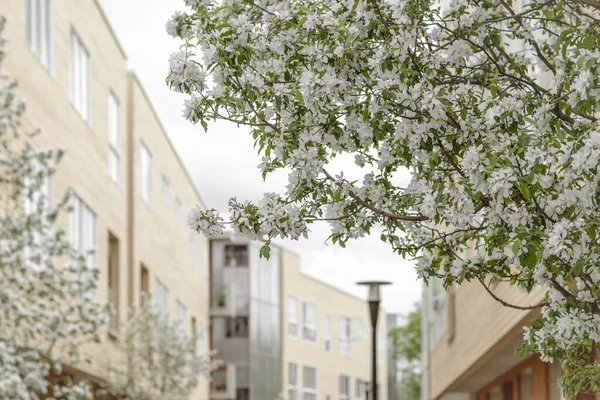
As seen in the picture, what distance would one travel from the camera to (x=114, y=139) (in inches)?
1110

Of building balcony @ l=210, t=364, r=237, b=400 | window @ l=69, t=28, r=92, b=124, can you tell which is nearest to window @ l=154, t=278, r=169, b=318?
window @ l=69, t=28, r=92, b=124

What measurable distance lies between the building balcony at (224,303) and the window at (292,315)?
24.5 ft

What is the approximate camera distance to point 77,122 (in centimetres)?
2288

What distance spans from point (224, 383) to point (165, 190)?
52.3 feet

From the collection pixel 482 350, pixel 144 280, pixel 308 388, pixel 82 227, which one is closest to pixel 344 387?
pixel 308 388

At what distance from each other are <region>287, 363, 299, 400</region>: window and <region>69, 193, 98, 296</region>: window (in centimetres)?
3482

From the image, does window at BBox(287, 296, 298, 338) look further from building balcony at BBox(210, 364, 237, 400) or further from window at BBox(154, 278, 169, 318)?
window at BBox(154, 278, 169, 318)

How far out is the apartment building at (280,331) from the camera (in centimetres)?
5316

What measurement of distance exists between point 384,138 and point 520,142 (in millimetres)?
1049

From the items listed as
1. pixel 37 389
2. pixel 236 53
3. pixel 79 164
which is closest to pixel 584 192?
pixel 236 53

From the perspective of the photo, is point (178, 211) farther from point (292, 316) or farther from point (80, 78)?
point (292, 316)

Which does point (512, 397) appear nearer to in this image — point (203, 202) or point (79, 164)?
point (79, 164)

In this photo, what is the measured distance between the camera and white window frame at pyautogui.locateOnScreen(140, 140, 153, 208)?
3234 cm

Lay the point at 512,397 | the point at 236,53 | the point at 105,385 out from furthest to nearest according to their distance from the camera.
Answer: the point at 105,385, the point at 512,397, the point at 236,53
